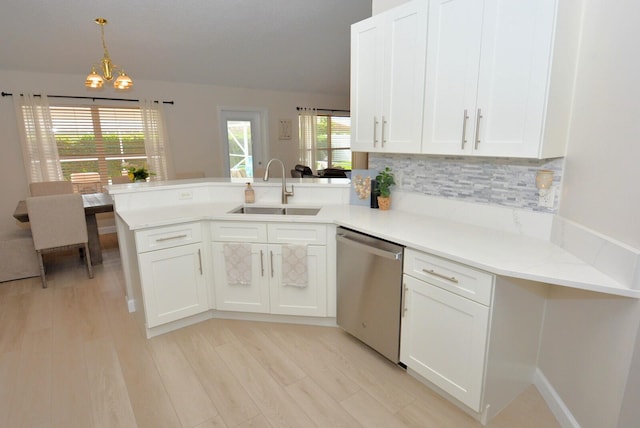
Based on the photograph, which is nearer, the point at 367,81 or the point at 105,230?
the point at 367,81

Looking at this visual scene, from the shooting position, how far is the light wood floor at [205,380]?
5.90 feet

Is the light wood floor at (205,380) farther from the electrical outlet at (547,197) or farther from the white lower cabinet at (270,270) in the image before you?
the electrical outlet at (547,197)

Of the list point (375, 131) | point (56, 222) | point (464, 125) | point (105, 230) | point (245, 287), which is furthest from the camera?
point (105, 230)

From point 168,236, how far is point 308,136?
540 cm

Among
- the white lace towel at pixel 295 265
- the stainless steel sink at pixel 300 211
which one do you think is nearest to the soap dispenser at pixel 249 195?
the stainless steel sink at pixel 300 211

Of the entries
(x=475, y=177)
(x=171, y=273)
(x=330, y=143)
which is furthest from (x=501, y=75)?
(x=330, y=143)

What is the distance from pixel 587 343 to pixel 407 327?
0.83 metres

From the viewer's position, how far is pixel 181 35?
171 inches

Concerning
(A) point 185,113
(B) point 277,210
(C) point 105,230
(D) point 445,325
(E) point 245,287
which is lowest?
(C) point 105,230

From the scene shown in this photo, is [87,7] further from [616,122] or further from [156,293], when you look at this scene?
[616,122]

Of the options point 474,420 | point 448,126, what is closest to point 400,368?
point 474,420

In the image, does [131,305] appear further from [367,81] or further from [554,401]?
[554,401]

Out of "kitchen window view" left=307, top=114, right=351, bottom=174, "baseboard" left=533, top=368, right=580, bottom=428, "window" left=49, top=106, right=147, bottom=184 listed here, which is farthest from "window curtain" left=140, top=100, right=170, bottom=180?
"baseboard" left=533, top=368, right=580, bottom=428

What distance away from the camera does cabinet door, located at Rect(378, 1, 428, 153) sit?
2.08 m
